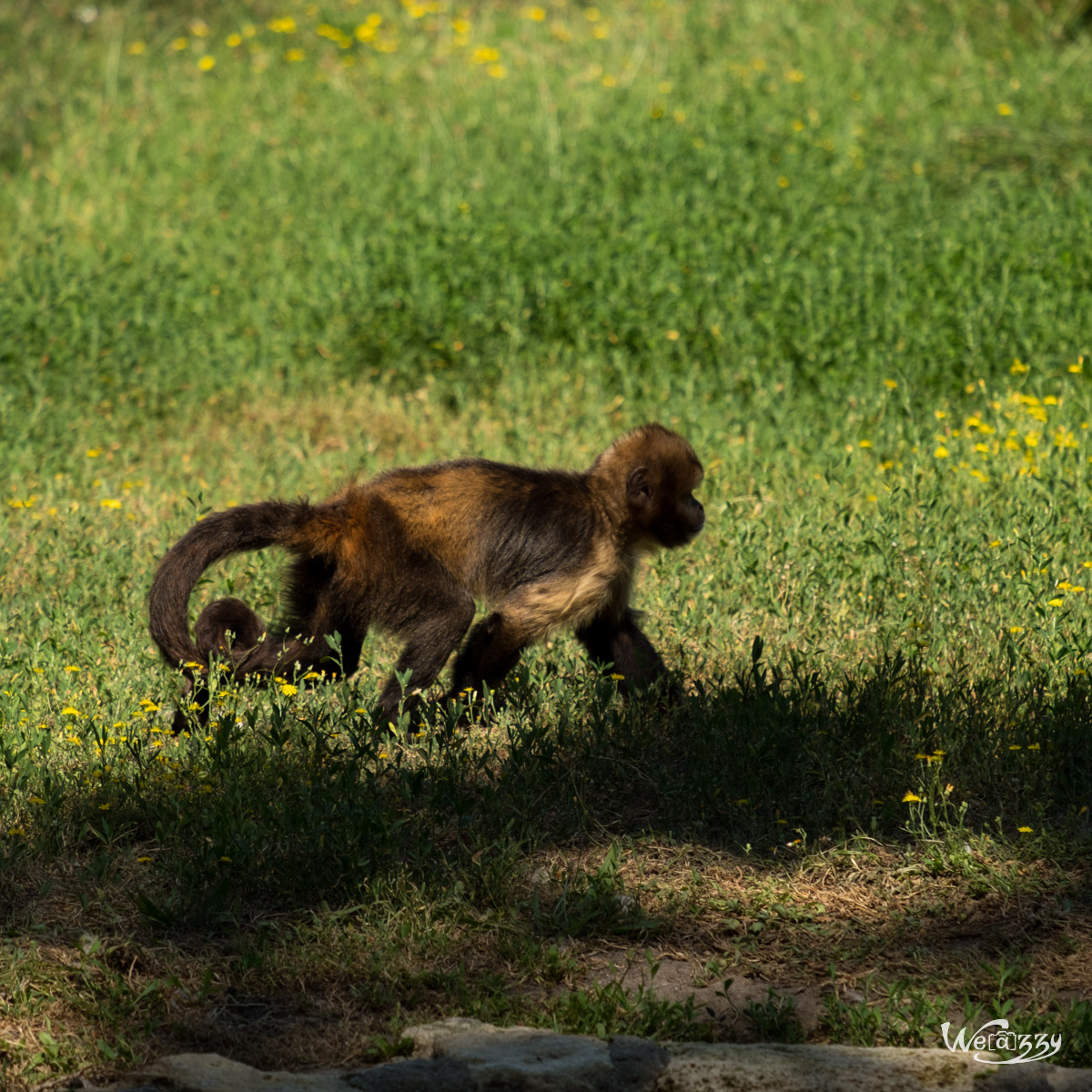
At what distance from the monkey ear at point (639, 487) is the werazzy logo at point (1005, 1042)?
2.92m

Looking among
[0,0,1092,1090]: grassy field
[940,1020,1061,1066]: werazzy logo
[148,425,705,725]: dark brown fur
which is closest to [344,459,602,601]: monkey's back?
[148,425,705,725]: dark brown fur

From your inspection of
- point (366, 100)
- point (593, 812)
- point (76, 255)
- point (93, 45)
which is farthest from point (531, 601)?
point (93, 45)

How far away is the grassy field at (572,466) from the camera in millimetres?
4320

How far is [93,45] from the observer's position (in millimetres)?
16750

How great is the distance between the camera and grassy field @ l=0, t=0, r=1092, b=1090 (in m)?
4.32

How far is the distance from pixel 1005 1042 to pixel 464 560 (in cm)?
304

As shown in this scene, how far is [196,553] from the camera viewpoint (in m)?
5.46

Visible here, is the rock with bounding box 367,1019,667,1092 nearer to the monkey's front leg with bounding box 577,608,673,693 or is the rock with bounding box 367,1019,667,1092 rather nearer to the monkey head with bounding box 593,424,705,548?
the monkey's front leg with bounding box 577,608,673,693

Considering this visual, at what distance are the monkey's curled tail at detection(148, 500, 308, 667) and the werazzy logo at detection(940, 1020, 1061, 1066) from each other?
3064 mm

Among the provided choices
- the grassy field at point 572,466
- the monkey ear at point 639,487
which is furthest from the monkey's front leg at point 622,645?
the monkey ear at point 639,487

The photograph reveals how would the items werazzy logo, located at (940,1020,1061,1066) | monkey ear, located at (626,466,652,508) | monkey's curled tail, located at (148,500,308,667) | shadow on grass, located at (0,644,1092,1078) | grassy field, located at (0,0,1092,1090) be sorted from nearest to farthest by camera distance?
1. werazzy logo, located at (940,1020,1061,1066)
2. shadow on grass, located at (0,644,1092,1078)
3. grassy field, located at (0,0,1092,1090)
4. monkey's curled tail, located at (148,500,308,667)
5. monkey ear, located at (626,466,652,508)

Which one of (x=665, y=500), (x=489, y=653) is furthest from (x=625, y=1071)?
(x=665, y=500)

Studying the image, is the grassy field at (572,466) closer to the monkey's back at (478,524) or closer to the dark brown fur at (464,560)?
the dark brown fur at (464,560)

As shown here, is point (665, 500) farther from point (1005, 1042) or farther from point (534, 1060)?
point (534, 1060)
